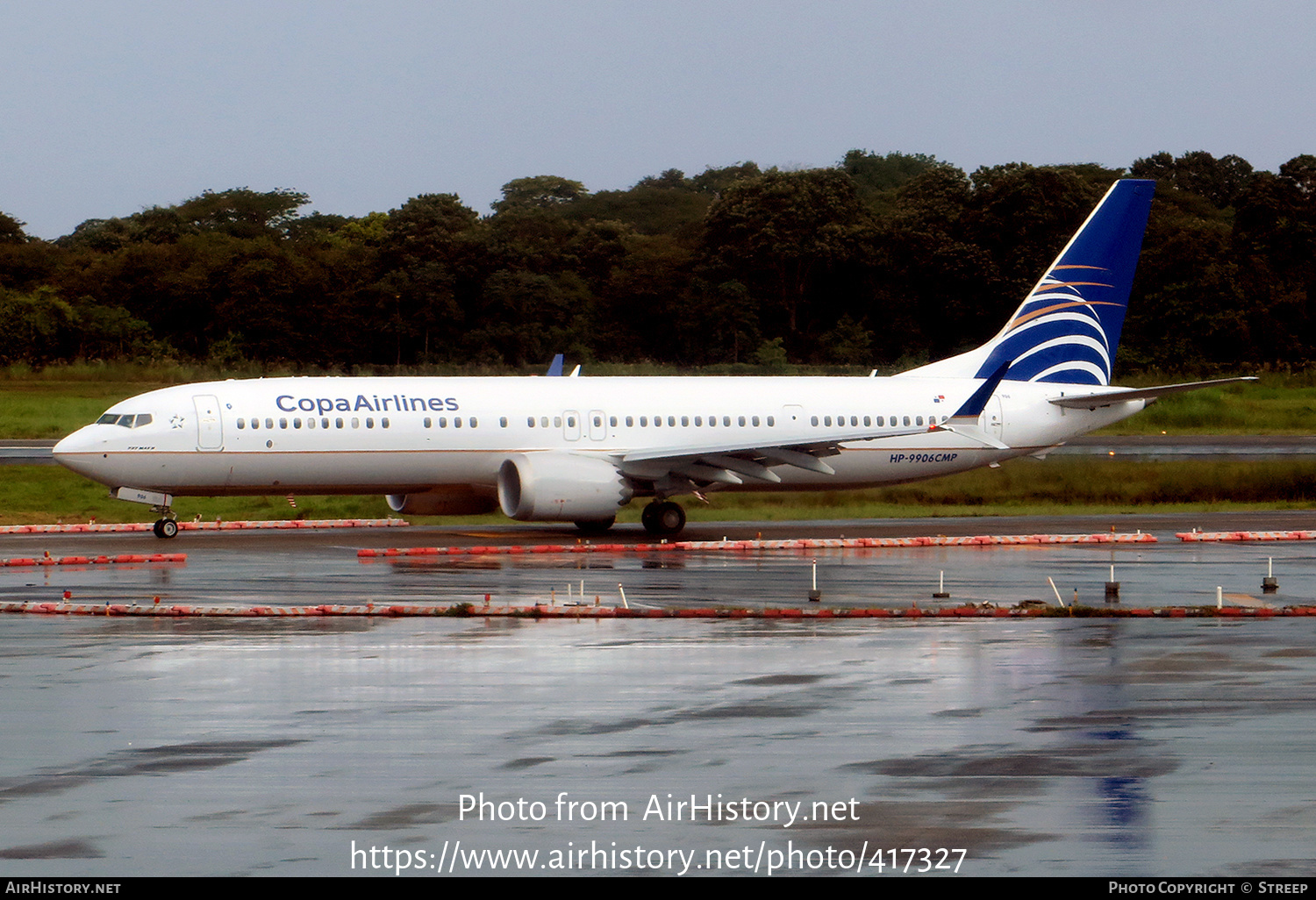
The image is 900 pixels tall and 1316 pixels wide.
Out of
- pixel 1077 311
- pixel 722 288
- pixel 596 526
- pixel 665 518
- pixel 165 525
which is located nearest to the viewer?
pixel 165 525

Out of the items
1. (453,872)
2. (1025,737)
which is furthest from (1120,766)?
(453,872)

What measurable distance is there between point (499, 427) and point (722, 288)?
156 feet

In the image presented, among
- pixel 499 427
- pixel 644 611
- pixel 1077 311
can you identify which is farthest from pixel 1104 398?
pixel 644 611

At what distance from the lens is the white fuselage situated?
33.1m

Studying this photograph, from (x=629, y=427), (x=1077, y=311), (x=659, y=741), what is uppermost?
(x=1077, y=311)

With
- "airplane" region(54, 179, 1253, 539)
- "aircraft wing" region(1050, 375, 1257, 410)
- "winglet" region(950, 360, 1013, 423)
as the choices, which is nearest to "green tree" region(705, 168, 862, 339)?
"airplane" region(54, 179, 1253, 539)

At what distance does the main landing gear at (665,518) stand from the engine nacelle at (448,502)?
3.67m

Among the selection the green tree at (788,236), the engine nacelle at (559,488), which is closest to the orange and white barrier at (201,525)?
the engine nacelle at (559,488)

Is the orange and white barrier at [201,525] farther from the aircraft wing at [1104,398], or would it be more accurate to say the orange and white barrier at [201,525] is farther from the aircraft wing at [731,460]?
the aircraft wing at [1104,398]

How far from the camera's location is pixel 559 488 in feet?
110

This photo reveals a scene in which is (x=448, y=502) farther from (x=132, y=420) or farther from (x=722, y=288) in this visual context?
(x=722, y=288)

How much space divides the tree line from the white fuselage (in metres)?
31.6

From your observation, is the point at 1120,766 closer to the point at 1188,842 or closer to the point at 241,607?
the point at 1188,842

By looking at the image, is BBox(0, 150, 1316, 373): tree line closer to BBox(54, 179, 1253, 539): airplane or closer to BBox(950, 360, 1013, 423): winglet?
BBox(54, 179, 1253, 539): airplane
